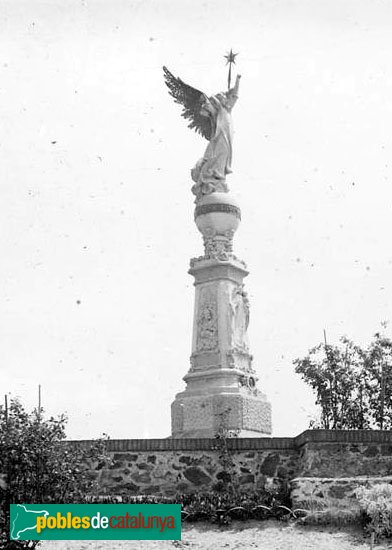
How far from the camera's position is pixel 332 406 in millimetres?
21562

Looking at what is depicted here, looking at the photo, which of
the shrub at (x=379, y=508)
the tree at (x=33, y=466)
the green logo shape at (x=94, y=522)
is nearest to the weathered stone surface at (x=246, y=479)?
the shrub at (x=379, y=508)

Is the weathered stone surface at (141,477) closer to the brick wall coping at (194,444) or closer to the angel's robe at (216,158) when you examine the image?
the brick wall coping at (194,444)

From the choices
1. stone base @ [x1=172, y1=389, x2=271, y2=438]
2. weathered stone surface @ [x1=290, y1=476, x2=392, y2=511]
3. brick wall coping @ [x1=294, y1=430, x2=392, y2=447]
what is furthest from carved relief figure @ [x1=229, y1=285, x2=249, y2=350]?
weathered stone surface @ [x1=290, y1=476, x2=392, y2=511]

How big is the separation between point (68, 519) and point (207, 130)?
41.6ft

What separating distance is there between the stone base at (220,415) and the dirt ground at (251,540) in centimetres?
552

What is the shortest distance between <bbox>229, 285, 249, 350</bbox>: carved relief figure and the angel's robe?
2.34 metres

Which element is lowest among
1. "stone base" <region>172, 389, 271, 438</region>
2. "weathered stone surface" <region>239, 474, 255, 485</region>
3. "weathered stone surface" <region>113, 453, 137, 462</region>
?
"weathered stone surface" <region>239, 474, 255, 485</region>

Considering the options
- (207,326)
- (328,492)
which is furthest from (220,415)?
(328,492)

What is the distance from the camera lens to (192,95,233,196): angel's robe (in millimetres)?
19312

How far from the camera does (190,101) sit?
20594mm

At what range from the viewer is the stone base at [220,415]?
1694 cm

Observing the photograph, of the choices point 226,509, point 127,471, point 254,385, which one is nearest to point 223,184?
point 254,385

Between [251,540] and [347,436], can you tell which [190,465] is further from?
[251,540]

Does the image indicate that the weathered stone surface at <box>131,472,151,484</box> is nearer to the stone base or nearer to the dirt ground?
the dirt ground
